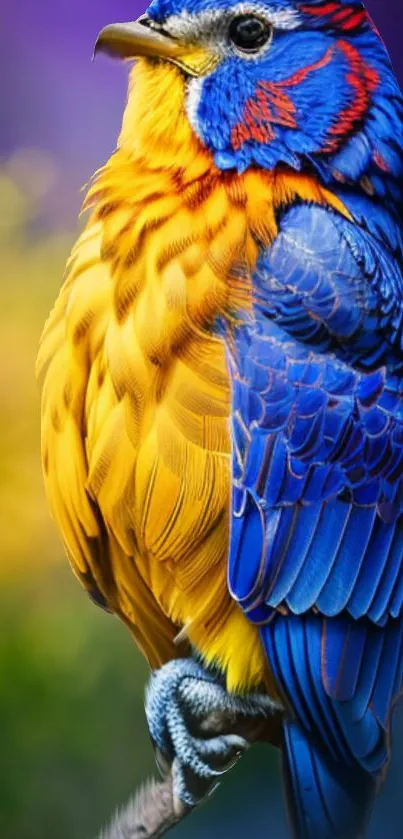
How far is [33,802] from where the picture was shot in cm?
114

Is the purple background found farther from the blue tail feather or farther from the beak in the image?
the blue tail feather

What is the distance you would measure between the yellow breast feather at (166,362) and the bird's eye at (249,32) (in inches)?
2.6

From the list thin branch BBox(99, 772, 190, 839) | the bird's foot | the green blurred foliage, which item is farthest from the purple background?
thin branch BBox(99, 772, 190, 839)

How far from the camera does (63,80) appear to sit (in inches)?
43.4

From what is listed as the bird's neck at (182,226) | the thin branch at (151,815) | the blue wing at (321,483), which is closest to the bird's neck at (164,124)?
the bird's neck at (182,226)

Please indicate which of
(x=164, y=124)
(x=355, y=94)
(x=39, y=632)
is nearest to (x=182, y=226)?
(x=164, y=124)

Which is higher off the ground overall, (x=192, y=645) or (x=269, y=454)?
(x=269, y=454)

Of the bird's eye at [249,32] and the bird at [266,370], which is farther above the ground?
the bird's eye at [249,32]

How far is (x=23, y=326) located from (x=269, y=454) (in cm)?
34

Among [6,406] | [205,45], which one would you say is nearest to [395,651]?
[6,406]

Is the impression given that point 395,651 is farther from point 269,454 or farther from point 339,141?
point 339,141

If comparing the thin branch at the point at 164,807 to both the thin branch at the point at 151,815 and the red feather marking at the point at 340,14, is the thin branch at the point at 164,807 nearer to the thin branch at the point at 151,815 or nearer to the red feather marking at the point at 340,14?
the thin branch at the point at 151,815

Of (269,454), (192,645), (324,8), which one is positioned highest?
(324,8)

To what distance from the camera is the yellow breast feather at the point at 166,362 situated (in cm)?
98
